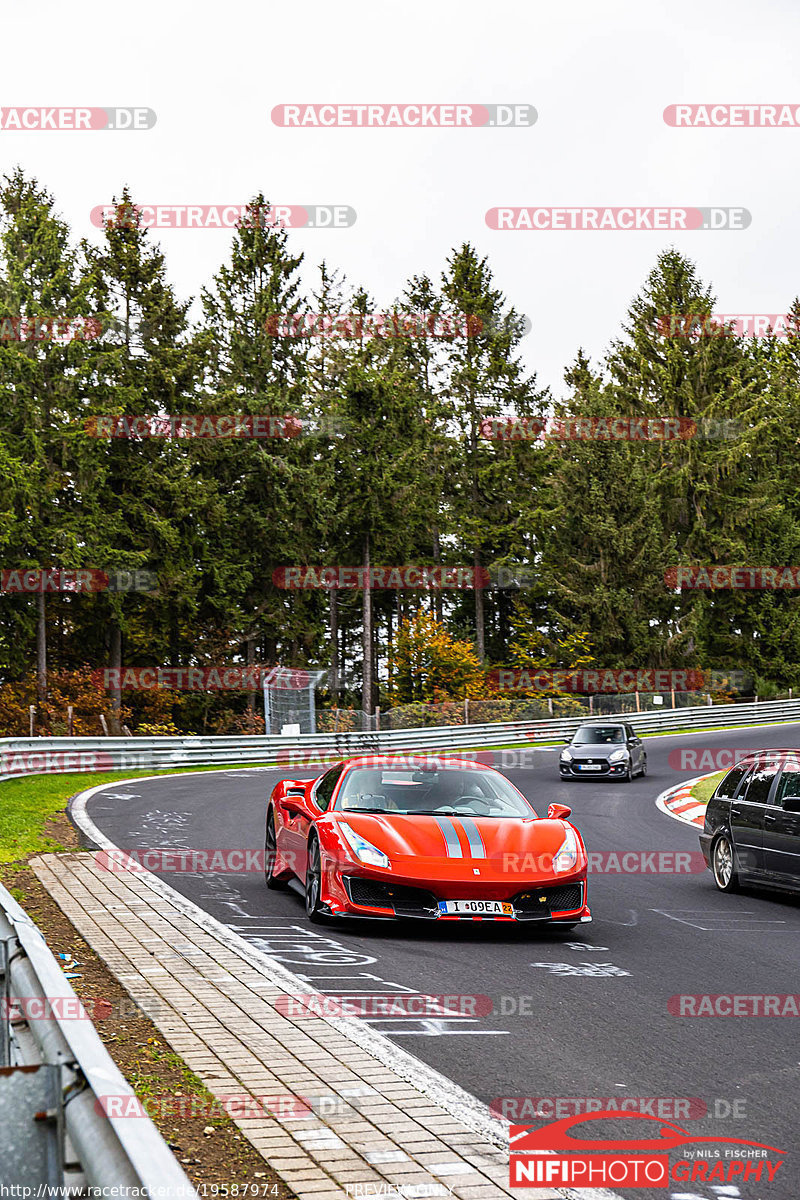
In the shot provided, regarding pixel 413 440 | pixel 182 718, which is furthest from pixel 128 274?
pixel 182 718

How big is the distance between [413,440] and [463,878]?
48393 millimetres

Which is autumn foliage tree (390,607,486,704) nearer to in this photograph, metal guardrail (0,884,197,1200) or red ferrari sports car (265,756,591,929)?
red ferrari sports car (265,756,591,929)

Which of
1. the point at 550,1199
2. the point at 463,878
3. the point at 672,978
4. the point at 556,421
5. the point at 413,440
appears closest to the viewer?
the point at 550,1199

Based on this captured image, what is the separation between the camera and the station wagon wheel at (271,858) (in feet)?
37.7

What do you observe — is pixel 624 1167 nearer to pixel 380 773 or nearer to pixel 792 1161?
pixel 792 1161

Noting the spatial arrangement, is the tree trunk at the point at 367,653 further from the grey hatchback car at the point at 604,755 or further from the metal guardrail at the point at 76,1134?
the metal guardrail at the point at 76,1134

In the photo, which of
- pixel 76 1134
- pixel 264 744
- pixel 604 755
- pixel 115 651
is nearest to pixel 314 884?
pixel 76 1134

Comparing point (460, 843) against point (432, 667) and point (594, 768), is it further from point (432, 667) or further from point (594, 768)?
point (432, 667)

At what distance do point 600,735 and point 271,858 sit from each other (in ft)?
62.7

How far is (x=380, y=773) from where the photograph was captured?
1055 centimetres

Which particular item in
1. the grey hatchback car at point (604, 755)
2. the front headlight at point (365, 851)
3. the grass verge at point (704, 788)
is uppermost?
the front headlight at point (365, 851)

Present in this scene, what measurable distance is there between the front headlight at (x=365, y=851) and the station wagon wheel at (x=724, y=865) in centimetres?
473

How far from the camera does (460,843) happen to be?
9.35m

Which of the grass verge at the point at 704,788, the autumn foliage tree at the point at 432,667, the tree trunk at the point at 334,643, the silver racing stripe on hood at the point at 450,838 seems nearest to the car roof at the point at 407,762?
the silver racing stripe on hood at the point at 450,838
